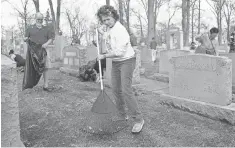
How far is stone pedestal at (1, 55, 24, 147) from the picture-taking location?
2.15 m

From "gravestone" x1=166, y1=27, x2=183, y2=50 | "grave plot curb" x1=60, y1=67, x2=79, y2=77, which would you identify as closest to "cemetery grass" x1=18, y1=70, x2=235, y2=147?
"grave plot curb" x1=60, y1=67, x2=79, y2=77

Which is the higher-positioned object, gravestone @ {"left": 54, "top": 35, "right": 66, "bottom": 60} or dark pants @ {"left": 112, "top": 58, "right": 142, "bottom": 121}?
gravestone @ {"left": 54, "top": 35, "right": 66, "bottom": 60}

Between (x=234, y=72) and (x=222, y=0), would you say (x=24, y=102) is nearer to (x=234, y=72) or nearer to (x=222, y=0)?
(x=234, y=72)

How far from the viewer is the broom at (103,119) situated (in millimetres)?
3459

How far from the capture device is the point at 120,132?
3.47m

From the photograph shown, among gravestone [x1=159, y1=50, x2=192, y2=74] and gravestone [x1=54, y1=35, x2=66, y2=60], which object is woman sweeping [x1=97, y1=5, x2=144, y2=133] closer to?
gravestone [x1=159, y1=50, x2=192, y2=74]

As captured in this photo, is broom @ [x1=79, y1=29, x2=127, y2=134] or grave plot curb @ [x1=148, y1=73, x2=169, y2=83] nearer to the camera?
broom @ [x1=79, y1=29, x2=127, y2=134]

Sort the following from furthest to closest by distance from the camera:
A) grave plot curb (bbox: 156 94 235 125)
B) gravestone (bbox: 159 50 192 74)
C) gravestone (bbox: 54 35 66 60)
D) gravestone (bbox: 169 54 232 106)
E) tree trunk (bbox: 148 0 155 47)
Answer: tree trunk (bbox: 148 0 155 47) → gravestone (bbox: 54 35 66 60) → gravestone (bbox: 159 50 192 74) → gravestone (bbox: 169 54 232 106) → grave plot curb (bbox: 156 94 235 125)

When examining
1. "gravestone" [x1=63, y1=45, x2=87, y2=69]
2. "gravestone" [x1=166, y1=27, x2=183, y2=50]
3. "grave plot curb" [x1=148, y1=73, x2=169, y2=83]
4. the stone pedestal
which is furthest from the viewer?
"gravestone" [x1=166, y1=27, x2=183, y2=50]

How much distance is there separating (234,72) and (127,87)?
14.2 feet

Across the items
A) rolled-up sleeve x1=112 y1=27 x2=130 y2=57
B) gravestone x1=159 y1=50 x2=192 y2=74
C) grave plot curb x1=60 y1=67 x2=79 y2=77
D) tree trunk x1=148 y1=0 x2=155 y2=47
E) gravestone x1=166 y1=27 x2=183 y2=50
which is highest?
tree trunk x1=148 y1=0 x2=155 y2=47

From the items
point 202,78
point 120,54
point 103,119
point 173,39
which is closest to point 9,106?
point 120,54

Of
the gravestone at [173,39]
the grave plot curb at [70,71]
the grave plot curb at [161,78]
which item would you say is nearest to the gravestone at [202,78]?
the grave plot curb at [161,78]

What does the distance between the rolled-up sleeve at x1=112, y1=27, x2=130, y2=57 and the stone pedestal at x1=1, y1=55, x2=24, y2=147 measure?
1.45 meters
